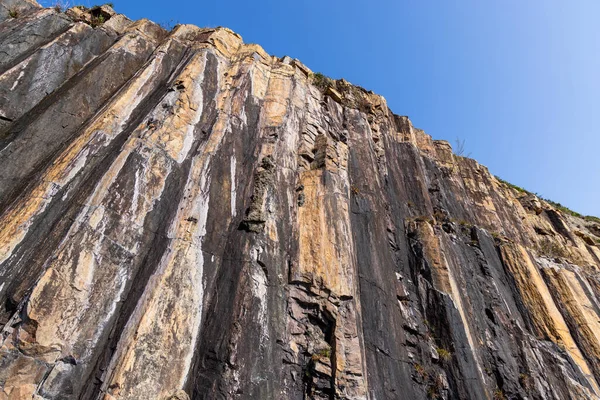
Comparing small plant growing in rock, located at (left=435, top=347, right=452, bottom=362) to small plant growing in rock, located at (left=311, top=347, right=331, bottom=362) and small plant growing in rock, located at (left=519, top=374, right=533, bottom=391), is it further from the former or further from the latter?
small plant growing in rock, located at (left=311, top=347, right=331, bottom=362)

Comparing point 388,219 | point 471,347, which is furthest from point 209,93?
point 471,347

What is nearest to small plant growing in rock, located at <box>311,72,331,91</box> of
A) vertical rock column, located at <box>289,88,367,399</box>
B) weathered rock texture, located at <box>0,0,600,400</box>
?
weathered rock texture, located at <box>0,0,600,400</box>

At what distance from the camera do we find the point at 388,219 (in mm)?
13375

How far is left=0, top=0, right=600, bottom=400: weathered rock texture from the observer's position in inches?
253

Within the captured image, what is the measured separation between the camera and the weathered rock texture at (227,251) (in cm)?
642

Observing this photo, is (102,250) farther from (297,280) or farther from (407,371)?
(407,371)

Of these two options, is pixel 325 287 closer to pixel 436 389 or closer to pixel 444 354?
pixel 436 389

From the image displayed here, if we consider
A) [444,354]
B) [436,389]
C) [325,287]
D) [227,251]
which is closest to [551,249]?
[444,354]

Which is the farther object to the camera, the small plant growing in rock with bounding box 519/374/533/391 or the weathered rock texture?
the small plant growing in rock with bounding box 519/374/533/391

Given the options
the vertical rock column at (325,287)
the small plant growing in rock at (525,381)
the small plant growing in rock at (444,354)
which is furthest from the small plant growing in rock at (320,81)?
the small plant growing in rock at (525,381)

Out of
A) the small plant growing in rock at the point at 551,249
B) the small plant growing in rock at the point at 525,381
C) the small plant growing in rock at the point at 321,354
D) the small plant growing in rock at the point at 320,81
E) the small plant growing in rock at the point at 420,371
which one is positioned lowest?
the small plant growing in rock at the point at 321,354

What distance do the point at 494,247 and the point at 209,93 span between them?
13194 millimetres

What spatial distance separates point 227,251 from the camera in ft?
28.0

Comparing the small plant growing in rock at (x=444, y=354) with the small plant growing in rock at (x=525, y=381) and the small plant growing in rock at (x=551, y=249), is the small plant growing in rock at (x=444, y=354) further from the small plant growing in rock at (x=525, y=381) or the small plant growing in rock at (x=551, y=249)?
the small plant growing in rock at (x=551, y=249)
